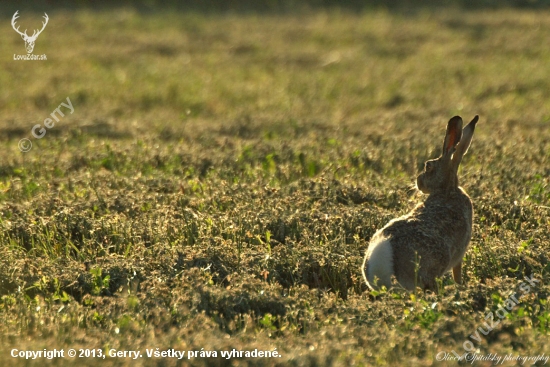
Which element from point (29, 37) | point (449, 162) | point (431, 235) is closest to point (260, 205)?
point (449, 162)

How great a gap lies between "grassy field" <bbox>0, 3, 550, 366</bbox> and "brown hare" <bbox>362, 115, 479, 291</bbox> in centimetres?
23

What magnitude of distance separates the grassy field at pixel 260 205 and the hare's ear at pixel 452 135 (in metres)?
0.72

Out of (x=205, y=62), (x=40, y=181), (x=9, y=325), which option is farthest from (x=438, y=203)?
(x=205, y=62)

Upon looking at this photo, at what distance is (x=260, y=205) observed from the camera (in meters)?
6.64

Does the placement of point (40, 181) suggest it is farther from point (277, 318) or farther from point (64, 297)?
point (277, 318)

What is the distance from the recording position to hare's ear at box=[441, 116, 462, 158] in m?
5.70

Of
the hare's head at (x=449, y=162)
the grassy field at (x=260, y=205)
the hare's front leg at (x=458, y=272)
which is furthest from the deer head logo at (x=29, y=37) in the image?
the hare's front leg at (x=458, y=272)

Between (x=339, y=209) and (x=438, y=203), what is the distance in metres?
1.07

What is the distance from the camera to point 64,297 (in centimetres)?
502

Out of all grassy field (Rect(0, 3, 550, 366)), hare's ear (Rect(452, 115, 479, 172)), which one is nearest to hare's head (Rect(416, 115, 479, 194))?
hare's ear (Rect(452, 115, 479, 172))

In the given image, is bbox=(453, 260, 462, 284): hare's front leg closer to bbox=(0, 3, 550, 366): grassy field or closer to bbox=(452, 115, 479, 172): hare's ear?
bbox=(0, 3, 550, 366): grassy field

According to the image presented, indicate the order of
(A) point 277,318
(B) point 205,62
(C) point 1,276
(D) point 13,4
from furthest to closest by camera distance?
Result: (D) point 13,4 → (B) point 205,62 → (C) point 1,276 → (A) point 277,318

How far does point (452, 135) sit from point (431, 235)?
898 millimetres

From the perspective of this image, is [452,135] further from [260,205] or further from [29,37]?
[29,37]
